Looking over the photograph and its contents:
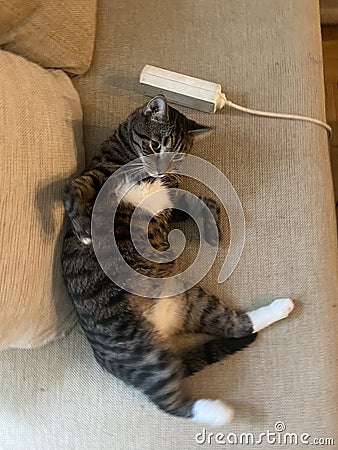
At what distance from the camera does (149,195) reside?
1037 millimetres

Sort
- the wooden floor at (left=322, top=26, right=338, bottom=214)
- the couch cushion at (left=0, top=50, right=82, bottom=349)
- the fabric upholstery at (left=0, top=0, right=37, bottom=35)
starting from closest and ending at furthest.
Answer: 1. the couch cushion at (left=0, top=50, right=82, bottom=349)
2. the fabric upholstery at (left=0, top=0, right=37, bottom=35)
3. the wooden floor at (left=322, top=26, right=338, bottom=214)

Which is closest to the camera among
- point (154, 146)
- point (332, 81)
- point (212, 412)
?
point (212, 412)

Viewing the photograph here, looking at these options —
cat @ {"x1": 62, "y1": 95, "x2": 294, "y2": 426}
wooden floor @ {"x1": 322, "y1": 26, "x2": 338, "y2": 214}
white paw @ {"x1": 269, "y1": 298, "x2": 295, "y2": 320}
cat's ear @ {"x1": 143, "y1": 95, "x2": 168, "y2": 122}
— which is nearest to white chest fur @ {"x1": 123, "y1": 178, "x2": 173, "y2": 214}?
cat @ {"x1": 62, "y1": 95, "x2": 294, "y2": 426}

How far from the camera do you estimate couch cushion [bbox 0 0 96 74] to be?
3.25 feet

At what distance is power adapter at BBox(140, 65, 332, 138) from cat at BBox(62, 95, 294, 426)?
0.22 feet

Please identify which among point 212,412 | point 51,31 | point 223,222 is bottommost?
point 212,412

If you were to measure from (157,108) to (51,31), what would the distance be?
26 centimetres

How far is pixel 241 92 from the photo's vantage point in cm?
109

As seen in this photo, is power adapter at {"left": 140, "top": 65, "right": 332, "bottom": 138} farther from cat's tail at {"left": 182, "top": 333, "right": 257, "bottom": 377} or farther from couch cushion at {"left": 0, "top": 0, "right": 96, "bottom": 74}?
cat's tail at {"left": 182, "top": 333, "right": 257, "bottom": 377}

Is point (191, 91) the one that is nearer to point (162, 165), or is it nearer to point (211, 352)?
point (162, 165)

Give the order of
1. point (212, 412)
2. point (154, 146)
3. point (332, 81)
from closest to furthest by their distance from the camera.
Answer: point (212, 412) < point (154, 146) < point (332, 81)

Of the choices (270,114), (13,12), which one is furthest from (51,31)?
(270,114)

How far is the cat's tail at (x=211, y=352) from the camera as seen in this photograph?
36.9 inches

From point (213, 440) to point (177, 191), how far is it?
16.7 inches
